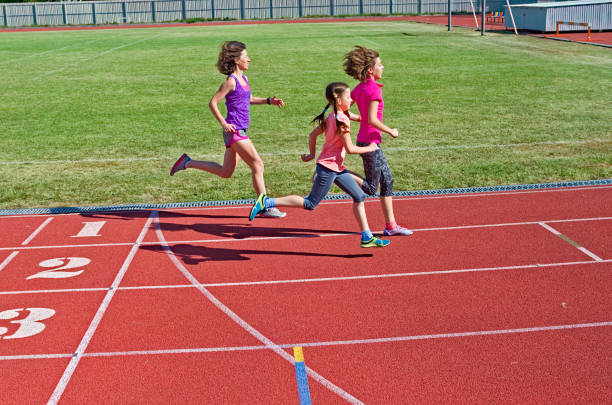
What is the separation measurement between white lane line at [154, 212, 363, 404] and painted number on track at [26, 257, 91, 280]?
0.94 meters

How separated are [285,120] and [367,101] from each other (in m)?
8.54

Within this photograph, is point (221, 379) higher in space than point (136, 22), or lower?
lower

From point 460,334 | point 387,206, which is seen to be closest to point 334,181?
point 387,206

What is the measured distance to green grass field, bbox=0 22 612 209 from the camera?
10.8 metres

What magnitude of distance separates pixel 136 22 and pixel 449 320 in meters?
69.4

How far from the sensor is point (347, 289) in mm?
6727

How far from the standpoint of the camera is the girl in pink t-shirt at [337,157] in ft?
23.1

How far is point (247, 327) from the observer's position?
235 inches

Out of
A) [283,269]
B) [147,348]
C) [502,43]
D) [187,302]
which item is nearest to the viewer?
[147,348]

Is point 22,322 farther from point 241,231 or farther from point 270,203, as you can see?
point 241,231

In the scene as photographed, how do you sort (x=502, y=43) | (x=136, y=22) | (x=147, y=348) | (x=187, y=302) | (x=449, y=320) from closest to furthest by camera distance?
(x=147, y=348) < (x=449, y=320) < (x=187, y=302) < (x=502, y=43) < (x=136, y=22)

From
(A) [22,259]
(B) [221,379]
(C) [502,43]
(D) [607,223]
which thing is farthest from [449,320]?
(C) [502,43]

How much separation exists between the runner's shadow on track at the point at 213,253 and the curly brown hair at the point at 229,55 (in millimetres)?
2109

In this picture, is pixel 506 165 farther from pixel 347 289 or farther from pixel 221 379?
pixel 221 379
